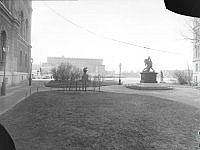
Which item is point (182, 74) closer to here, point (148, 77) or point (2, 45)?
point (2, 45)

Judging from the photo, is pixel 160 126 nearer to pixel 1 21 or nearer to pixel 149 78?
pixel 1 21

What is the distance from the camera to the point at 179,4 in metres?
0.82

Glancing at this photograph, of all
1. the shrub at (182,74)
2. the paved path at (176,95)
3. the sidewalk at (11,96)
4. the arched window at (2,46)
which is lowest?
the paved path at (176,95)

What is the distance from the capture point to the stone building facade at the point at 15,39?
4.09ft

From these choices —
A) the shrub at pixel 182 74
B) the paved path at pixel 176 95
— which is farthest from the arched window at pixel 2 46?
the paved path at pixel 176 95

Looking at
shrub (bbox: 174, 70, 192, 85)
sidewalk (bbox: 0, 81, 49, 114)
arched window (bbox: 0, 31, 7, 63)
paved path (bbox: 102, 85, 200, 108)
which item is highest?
arched window (bbox: 0, 31, 7, 63)

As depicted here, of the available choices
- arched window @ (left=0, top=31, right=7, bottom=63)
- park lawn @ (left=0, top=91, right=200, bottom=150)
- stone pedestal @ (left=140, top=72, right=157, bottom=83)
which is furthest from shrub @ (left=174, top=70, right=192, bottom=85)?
stone pedestal @ (left=140, top=72, right=157, bottom=83)

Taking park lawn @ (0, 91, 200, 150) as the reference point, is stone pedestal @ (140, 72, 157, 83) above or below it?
above

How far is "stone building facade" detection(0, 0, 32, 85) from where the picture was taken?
1.25m

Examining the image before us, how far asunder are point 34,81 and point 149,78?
30.3ft

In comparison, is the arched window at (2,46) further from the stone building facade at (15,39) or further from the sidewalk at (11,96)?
the sidewalk at (11,96)

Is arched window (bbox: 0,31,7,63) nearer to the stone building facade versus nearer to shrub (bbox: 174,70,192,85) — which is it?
the stone building facade

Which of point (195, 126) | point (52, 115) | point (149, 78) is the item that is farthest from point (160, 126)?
point (149, 78)

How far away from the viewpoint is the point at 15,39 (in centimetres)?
133
